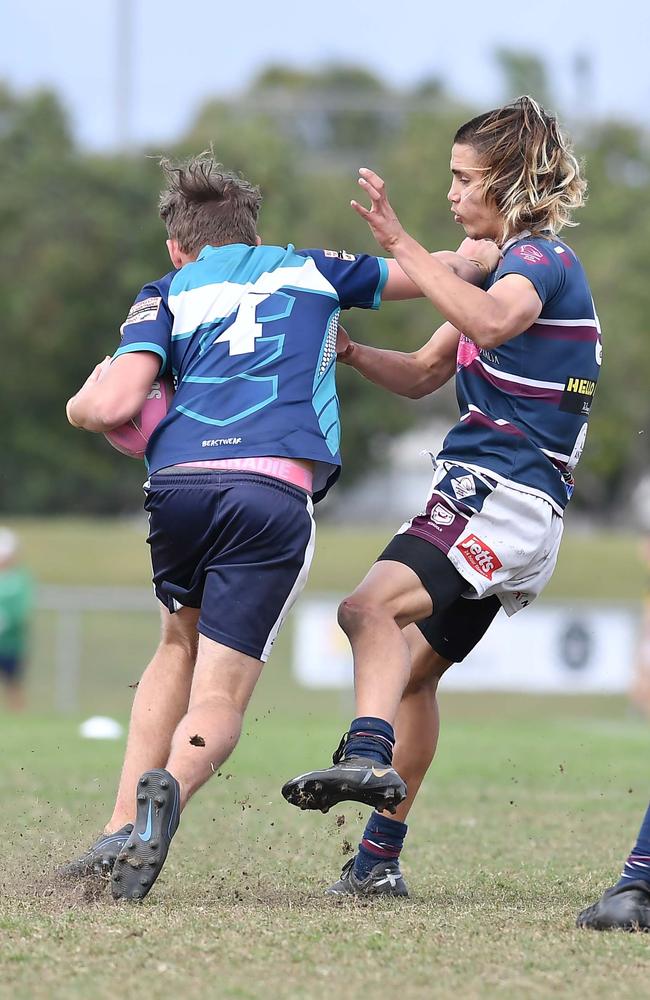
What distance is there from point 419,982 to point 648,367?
1448 inches

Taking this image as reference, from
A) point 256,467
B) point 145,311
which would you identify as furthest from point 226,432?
point 145,311

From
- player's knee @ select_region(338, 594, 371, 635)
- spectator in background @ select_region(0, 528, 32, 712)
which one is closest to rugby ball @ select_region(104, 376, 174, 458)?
player's knee @ select_region(338, 594, 371, 635)

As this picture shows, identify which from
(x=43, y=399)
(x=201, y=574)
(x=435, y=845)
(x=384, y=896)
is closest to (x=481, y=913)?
(x=384, y=896)

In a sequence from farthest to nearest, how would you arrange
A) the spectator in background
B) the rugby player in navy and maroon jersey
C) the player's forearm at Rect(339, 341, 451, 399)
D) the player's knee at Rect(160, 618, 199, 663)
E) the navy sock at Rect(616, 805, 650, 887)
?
1. the spectator in background
2. the player's forearm at Rect(339, 341, 451, 399)
3. the player's knee at Rect(160, 618, 199, 663)
4. the rugby player in navy and maroon jersey
5. the navy sock at Rect(616, 805, 650, 887)

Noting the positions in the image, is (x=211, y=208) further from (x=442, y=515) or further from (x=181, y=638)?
(x=181, y=638)

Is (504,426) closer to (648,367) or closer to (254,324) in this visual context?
(254,324)

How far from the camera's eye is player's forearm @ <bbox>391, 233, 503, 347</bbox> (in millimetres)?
4293

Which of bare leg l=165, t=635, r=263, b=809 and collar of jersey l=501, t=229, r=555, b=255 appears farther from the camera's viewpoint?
collar of jersey l=501, t=229, r=555, b=255

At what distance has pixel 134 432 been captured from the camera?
463 centimetres

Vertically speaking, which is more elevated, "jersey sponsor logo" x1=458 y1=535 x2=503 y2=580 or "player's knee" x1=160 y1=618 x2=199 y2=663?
"jersey sponsor logo" x1=458 y1=535 x2=503 y2=580

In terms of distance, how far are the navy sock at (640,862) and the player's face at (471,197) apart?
1.95m

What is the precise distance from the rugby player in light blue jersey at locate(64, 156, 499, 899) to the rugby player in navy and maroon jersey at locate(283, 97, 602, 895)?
0.27 metres

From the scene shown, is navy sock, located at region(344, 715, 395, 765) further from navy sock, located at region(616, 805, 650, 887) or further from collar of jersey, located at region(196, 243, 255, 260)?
collar of jersey, located at region(196, 243, 255, 260)

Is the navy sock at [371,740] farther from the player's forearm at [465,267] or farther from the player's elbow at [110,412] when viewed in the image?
the player's forearm at [465,267]
